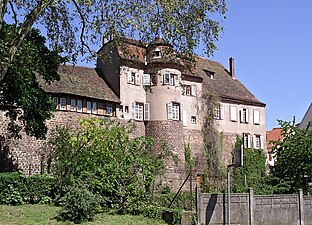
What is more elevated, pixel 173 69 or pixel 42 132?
pixel 173 69

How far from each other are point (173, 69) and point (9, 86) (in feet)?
73.1

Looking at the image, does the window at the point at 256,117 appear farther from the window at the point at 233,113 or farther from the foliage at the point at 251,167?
the foliage at the point at 251,167

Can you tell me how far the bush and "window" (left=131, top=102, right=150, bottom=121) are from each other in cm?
2553

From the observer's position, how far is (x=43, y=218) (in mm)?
22891

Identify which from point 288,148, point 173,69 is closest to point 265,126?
point 173,69

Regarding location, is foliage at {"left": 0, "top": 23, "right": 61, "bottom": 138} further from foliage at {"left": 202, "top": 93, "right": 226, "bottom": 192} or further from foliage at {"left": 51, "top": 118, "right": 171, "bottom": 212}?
foliage at {"left": 202, "top": 93, "right": 226, "bottom": 192}

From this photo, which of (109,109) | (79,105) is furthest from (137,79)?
(79,105)

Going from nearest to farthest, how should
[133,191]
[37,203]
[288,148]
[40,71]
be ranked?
[133,191]
[37,203]
[40,71]
[288,148]

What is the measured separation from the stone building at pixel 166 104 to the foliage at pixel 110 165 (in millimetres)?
9878

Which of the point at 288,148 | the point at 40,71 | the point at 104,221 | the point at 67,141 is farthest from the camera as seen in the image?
the point at 288,148

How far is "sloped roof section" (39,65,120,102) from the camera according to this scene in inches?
1689

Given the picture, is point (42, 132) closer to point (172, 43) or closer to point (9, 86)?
point (9, 86)

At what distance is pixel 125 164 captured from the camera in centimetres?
2516

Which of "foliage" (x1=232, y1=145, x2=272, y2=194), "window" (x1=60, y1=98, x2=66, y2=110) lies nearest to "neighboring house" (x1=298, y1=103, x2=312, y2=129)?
"foliage" (x1=232, y1=145, x2=272, y2=194)
